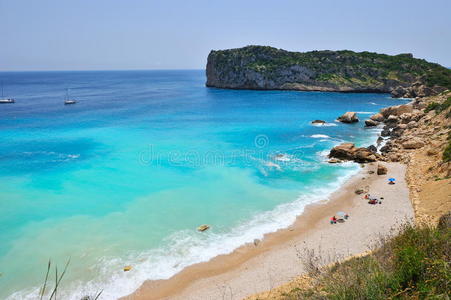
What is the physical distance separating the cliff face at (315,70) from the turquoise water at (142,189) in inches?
2043

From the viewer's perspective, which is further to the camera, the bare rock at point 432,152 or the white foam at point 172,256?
the bare rock at point 432,152

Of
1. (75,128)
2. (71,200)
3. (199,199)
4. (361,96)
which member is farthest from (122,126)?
(361,96)

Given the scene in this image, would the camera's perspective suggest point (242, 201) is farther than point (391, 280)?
Yes

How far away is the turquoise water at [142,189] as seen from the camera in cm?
1767

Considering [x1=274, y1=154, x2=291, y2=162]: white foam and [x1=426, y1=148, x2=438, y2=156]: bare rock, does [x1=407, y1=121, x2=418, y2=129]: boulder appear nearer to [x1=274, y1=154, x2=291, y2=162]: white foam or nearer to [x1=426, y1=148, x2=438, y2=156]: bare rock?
[x1=426, y1=148, x2=438, y2=156]: bare rock

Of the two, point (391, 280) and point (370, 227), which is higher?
point (391, 280)

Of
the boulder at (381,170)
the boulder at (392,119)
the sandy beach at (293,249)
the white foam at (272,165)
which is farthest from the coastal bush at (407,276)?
the boulder at (392,119)

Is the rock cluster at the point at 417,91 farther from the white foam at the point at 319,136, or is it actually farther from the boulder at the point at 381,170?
the boulder at the point at 381,170

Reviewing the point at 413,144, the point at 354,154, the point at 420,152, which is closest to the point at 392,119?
the point at 413,144

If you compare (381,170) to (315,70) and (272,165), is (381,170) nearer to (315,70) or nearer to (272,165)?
(272,165)

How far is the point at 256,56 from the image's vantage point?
115 m

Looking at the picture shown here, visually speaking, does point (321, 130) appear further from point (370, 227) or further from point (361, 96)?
point (361, 96)

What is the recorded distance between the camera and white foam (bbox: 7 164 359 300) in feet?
50.1

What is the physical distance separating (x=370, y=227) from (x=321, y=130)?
103ft
